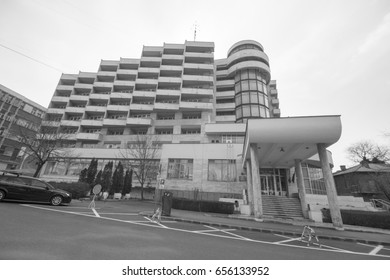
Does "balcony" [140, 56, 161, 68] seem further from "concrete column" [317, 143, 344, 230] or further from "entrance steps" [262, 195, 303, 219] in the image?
"concrete column" [317, 143, 344, 230]

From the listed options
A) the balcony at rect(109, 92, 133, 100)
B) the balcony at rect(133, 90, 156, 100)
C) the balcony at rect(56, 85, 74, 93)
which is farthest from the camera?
the balcony at rect(56, 85, 74, 93)

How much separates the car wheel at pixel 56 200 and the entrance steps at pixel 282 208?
56.5ft

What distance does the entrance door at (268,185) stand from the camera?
2262cm

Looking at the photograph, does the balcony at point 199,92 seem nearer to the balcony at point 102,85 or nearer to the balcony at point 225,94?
the balcony at point 225,94

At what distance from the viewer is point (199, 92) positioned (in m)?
37.8

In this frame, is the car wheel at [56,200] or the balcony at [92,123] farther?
the balcony at [92,123]

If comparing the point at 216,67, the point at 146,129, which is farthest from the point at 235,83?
the point at 146,129

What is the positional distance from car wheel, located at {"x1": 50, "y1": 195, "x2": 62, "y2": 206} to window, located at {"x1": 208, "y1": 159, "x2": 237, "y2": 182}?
16.6 m

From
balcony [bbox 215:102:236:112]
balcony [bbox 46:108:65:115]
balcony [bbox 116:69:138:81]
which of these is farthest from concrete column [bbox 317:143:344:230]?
balcony [bbox 46:108:65:115]

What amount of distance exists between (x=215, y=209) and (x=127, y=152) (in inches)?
818

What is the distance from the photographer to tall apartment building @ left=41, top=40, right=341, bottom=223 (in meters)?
23.8

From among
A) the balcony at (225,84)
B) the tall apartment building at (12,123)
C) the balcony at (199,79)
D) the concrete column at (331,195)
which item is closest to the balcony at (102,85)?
the tall apartment building at (12,123)

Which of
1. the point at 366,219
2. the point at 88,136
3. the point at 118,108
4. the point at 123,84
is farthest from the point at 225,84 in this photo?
the point at 366,219

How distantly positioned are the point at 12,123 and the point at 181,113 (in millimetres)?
Answer: 41969
